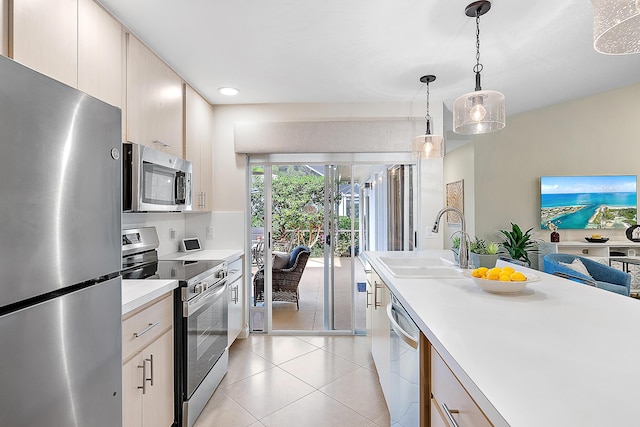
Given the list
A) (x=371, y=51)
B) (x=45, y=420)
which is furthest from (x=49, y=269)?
(x=371, y=51)

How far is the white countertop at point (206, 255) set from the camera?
266cm

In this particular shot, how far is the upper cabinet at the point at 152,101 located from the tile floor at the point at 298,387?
1766 millimetres

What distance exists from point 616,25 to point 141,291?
203 centimetres

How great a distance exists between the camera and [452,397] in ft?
3.01

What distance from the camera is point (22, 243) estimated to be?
75cm

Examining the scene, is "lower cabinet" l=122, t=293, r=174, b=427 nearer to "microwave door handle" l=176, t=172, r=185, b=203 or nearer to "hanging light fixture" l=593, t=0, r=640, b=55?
"microwave door handle" l=176, t=172, r=185, b=203

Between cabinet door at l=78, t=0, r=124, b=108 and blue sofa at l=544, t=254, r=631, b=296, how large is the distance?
3.38m

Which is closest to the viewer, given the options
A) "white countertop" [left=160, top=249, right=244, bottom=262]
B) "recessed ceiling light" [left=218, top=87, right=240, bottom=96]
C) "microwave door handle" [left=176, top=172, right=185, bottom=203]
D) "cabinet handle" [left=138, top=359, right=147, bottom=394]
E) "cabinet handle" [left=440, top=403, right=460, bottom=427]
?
"cabinet handle" [left=440, top=403, right=460, bottom=427]

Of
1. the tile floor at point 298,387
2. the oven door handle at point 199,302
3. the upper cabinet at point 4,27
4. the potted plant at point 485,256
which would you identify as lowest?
the tile floor at point 298,387

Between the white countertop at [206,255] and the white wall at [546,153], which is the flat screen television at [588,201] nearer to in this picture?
the white wall at [546,153]

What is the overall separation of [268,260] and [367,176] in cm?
135

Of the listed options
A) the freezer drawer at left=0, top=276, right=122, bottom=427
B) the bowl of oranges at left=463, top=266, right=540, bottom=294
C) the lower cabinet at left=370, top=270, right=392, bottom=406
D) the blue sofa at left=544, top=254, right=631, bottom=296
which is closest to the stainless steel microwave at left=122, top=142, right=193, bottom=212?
the freezer drawer at left=0, top=276, right=122, bottom=427

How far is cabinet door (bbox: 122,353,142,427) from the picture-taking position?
1.37m

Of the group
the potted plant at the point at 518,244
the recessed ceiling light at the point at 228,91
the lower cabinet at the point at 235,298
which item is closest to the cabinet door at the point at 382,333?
the lower cabinet at the point at 235,298
